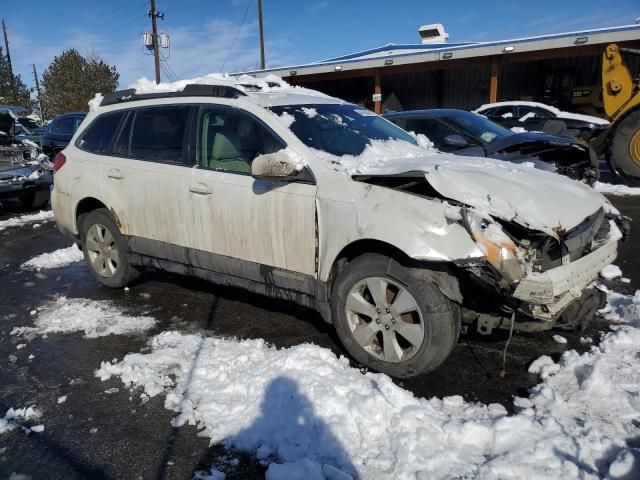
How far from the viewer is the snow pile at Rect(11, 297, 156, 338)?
4.24 metres

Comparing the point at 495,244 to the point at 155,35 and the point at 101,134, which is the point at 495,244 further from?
the point at 155,35

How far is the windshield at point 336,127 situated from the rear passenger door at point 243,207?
0.77 ft

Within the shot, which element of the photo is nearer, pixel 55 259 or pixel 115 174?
pixel 115 174

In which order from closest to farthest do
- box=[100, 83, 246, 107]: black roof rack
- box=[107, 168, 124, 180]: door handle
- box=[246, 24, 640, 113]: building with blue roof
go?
box=[100, 83, 246, 107]: black roof rack
box=[107, 168, 124, 180]: door handle
box=[246, 24, 640, 113]: building with blue roof

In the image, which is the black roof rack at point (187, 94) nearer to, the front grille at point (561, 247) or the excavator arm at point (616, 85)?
the front grille at point (561, 247)

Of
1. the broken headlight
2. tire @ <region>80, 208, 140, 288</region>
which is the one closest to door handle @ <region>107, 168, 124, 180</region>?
tire @ <region>80, 208, 140, 288</region>

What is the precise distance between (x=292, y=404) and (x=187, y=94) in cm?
276

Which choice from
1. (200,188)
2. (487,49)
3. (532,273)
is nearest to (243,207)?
(200,188)

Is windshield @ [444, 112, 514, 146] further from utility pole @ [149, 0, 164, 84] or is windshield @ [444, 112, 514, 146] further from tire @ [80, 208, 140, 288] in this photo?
utility pole @ [149, 0, 164, 84]

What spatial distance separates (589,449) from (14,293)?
5349 mm

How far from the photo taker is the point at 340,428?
2664mm

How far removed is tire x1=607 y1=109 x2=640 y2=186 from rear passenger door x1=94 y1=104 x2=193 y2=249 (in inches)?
327

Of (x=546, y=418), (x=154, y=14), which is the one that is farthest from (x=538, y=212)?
(x=154, y=14)

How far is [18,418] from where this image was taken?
298 centimetres
